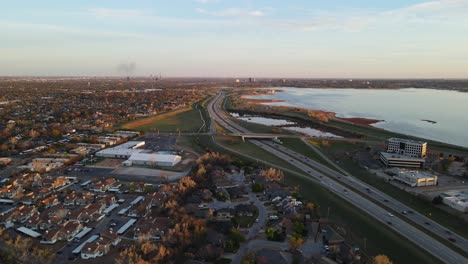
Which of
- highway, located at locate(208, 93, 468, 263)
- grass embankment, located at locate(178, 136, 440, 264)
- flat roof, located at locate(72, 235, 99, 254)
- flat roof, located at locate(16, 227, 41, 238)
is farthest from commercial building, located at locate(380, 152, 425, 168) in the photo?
flat roof, located at locate(16, 227, 41, 238)

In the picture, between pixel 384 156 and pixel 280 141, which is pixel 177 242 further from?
pixel 280 141

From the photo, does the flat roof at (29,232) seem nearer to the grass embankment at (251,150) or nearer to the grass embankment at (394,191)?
the grass embankment at (251,150)

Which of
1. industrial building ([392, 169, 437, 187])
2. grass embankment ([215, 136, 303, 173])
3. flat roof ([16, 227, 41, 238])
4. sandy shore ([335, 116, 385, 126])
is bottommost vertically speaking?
flat roof ([16, 227, 41, 238])

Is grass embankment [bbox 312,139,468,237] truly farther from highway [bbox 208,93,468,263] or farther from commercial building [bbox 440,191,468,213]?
commercial building [bbox 440,191,468,213]

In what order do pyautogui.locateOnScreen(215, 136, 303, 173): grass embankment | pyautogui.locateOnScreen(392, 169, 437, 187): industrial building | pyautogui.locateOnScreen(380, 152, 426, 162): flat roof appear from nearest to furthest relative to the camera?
pyautogui.locateOnScreen(392, 169, 437, 187): industrial building < pyautogui.locateOnScreen(380, 152, 426, 162): flat roof < pyautogui.locateOnScreen(215, 136, 303, 173): grass embankment

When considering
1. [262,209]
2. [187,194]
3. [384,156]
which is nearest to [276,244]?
[262,209]

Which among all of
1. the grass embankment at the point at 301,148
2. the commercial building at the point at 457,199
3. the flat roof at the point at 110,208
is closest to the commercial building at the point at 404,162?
the grass embankment at the point at 301,148

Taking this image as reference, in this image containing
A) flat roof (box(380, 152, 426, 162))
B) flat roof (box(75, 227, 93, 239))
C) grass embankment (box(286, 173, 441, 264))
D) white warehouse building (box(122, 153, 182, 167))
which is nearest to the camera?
grass embankment (box(286, 173, 441, 264))
